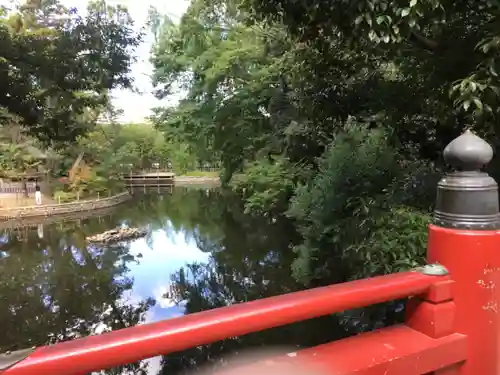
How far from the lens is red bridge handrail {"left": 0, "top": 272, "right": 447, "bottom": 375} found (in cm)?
65

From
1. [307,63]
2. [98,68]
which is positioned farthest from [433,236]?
[98,68]

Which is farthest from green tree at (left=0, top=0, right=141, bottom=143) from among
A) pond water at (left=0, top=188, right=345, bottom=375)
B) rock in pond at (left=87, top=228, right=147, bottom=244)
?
rock in pond at (left=87, top=228, right=147, bottom=244)

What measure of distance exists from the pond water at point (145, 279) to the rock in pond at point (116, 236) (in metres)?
0.33

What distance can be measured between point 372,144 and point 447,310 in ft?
12.0

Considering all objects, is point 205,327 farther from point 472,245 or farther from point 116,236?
point 116,236

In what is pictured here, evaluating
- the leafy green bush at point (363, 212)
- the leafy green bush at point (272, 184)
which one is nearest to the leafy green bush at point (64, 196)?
the leafy green bush at point (272, 184)

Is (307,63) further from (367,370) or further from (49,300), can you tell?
(49,300)

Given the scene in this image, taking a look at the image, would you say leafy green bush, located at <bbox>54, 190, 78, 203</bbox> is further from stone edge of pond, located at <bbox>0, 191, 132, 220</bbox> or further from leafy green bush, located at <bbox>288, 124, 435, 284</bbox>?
leafy green bush, located at <bbox>288, 124, 435, 284</bbox>

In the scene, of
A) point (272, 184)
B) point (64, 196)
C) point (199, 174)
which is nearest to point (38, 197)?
point (64, 196)

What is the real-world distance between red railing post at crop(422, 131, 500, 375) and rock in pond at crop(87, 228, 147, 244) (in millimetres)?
12807

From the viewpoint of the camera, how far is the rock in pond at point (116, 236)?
509 inches

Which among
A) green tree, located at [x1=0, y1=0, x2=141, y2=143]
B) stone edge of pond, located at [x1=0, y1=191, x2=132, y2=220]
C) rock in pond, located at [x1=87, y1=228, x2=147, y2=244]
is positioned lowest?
rock in pond, located at [x1=87, y1=228, x2=147, y2=244]

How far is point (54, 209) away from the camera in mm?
17062

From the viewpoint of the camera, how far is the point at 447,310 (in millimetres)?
965
